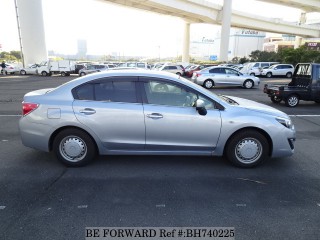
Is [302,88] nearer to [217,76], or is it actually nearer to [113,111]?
[217,76]

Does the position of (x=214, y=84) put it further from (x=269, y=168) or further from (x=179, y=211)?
(x=179, y=211)

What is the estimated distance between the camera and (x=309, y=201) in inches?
135

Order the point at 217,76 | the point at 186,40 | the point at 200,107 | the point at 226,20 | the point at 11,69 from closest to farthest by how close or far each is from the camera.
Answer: the point at 200,107 → the point at 217,76 → the point at 11,69 → the point at 226,20 → the point at 186,40

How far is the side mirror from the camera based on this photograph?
13.2ft

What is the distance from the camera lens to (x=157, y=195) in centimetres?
354

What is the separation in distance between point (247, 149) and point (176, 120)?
4.28 feet

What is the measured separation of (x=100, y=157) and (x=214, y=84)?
46.3 ft

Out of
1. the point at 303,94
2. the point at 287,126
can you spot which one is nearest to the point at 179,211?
the point at 287,126

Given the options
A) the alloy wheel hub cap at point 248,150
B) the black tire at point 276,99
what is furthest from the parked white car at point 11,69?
the alloy wheel hub cap at point 248,150

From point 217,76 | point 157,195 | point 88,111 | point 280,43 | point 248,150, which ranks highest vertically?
point 280,43

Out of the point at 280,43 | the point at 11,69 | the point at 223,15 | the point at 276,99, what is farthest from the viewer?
the point at 280,43

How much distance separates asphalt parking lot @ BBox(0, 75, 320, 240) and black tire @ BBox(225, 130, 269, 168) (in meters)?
0.15

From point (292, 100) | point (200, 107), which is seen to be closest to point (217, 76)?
point (292, 100)

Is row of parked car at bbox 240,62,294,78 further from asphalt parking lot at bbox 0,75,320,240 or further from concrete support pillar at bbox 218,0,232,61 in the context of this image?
asphalt parking lot at bbox 0,75,320,240
